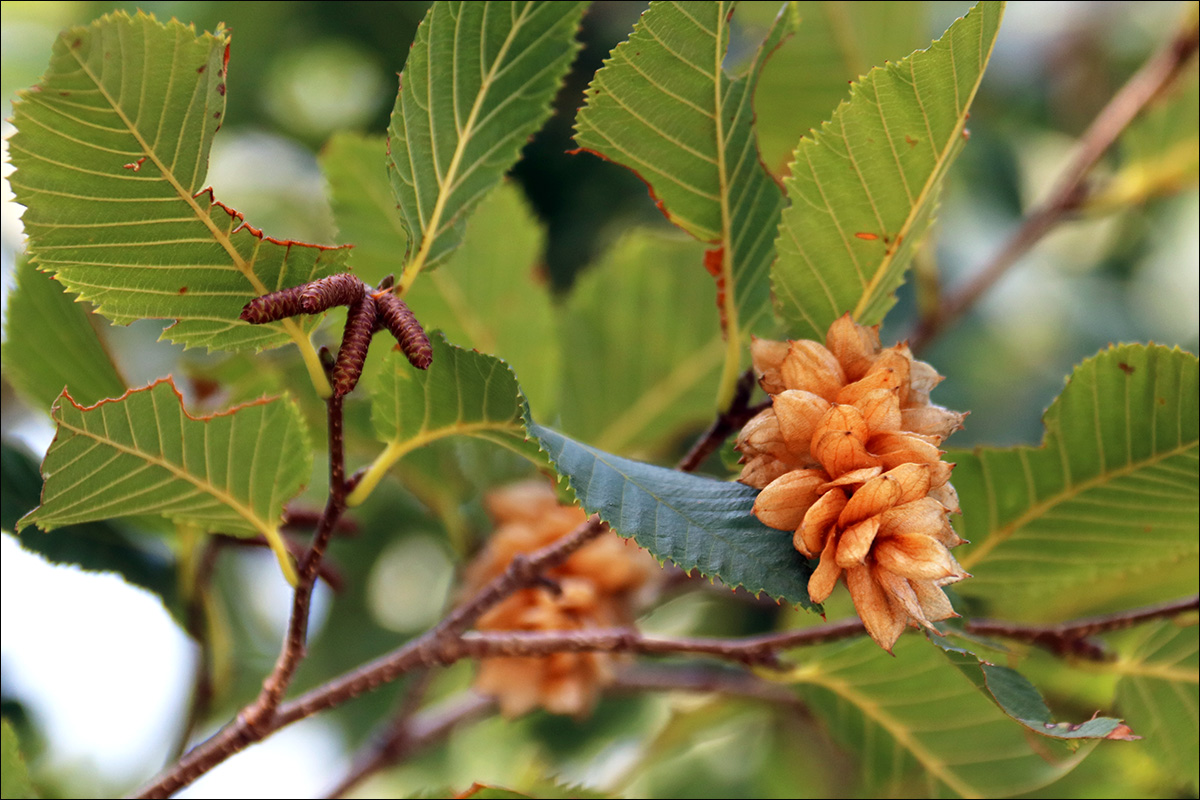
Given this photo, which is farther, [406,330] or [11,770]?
[11,770]

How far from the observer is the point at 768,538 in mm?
599

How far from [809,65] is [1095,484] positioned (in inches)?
29.4

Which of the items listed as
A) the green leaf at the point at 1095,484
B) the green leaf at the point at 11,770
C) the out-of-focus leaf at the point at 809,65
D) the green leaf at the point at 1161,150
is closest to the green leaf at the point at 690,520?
the green leaf at the point at 1095,484

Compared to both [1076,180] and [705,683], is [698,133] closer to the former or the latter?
[705,683]

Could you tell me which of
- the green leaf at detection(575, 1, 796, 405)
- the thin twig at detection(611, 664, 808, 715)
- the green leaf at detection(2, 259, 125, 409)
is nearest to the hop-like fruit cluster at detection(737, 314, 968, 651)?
the green leaf at detection(575, 1, 796, 405)

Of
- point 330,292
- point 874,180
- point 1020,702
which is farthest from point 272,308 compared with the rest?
point 1020,702

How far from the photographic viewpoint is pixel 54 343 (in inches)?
34.0

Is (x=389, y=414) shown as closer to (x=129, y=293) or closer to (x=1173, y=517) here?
(x=129, y=293)

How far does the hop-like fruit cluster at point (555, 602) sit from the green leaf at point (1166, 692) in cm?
52

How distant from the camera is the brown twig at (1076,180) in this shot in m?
1.50

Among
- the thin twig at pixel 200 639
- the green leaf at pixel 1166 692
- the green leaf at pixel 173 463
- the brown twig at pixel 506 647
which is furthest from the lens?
the thin twig at pixel 200 639

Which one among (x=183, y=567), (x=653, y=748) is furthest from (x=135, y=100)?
(x=653, y=748)

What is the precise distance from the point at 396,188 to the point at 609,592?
64 cm

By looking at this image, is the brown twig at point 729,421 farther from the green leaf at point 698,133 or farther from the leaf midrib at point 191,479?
the leaf midrib at point 191,479
